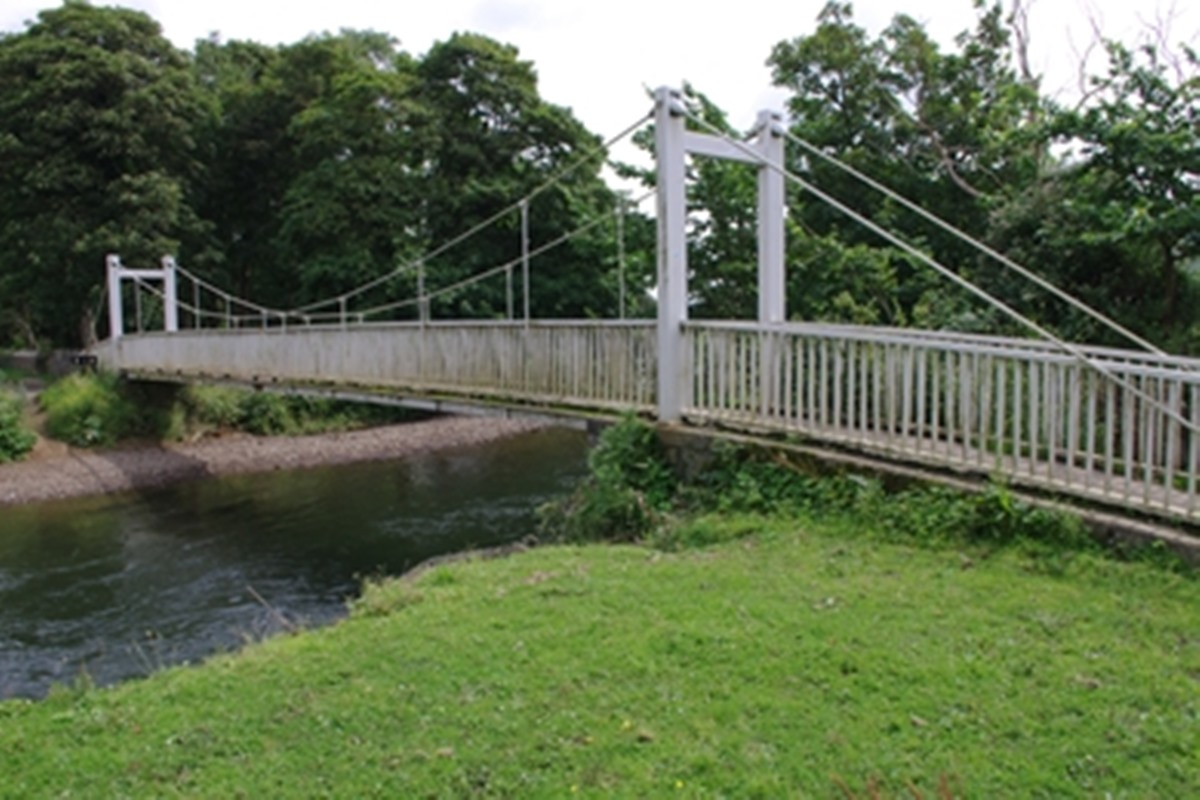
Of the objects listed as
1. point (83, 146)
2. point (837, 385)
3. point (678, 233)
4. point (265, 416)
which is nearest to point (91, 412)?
point (265, 416)

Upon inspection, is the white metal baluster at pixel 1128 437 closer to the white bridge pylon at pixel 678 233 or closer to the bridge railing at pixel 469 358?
the white bridge pylon at pixel 678 233

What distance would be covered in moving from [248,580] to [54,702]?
518 centimetres

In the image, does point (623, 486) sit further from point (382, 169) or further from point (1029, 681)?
point (382, 169)

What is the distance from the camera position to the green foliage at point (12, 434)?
15.2m

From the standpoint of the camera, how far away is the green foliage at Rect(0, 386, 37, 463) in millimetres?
15164

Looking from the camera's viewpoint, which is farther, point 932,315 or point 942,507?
point 932,315

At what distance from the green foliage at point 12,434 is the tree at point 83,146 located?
15.6ft

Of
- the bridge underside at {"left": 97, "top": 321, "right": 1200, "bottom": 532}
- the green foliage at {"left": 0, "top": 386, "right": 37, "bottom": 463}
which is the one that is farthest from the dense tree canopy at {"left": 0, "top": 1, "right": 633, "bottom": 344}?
the bridge underside at {"left": 97, "top": 321, "right": 1200, "bottom": 532}

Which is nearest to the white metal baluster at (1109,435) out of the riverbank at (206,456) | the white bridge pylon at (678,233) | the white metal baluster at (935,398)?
the white metal baluster at (935,398)

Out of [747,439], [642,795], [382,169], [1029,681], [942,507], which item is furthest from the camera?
[382,169]

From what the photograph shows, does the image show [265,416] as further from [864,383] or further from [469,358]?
[864,383]

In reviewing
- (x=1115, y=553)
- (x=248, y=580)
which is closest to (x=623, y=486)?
(x=1115, y=553)

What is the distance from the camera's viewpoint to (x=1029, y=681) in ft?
10.5

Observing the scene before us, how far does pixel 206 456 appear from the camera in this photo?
53.7 ft
